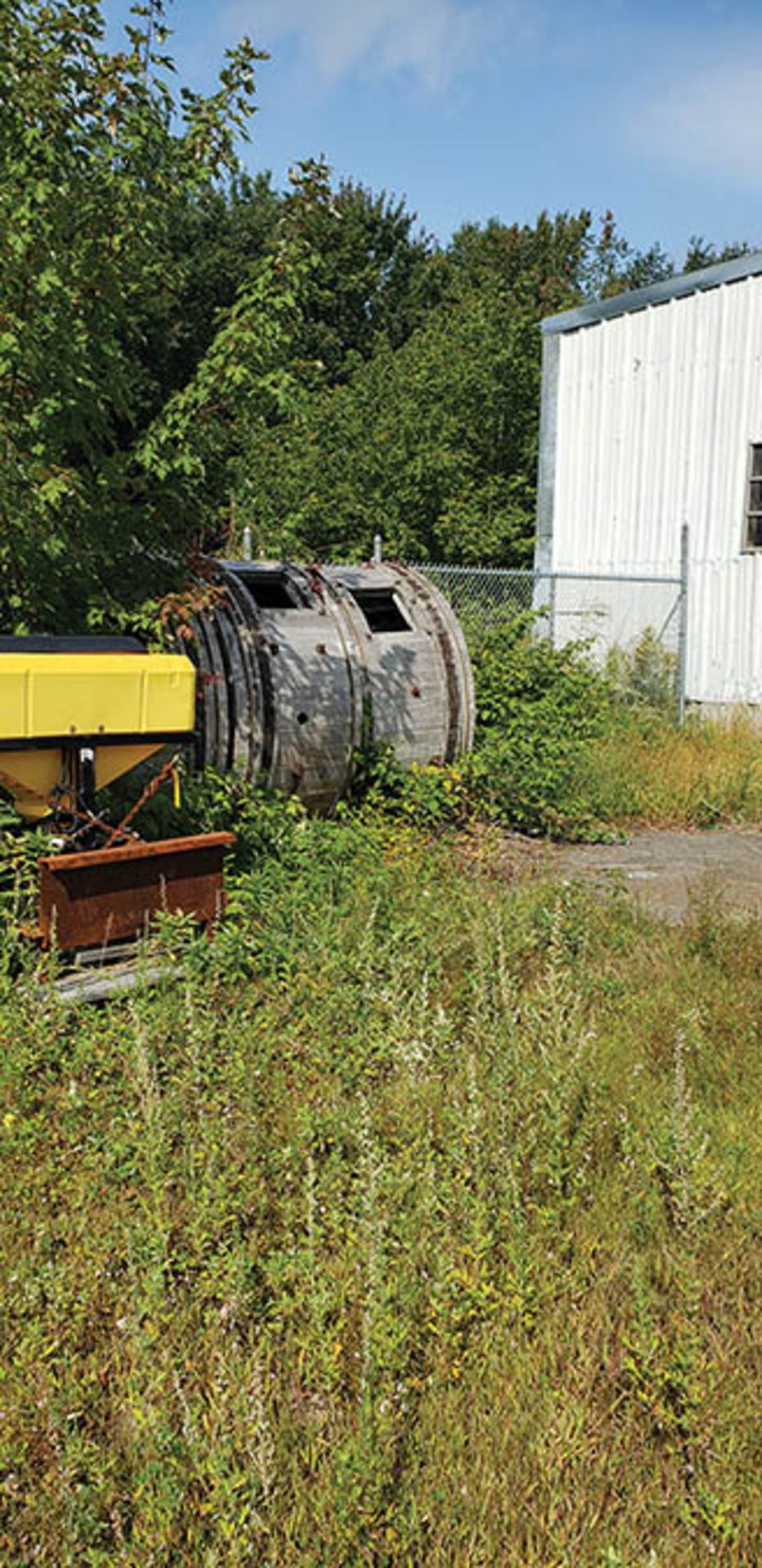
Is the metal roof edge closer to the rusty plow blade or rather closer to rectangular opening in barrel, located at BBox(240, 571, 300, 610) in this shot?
rectangular opening in barrel, located at BBox(240, 571, 300, 610)

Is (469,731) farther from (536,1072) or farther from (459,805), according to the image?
(536,1072)

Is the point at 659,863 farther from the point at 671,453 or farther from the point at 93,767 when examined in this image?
the point at 671,453

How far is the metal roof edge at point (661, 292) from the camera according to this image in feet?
42.1

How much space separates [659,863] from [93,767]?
Answer: 4.65m

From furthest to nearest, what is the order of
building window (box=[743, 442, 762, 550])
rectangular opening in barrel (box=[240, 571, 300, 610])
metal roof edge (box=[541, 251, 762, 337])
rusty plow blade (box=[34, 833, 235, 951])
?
building window (box=[743, 442, 762, 550]) < metal roof edge (box=[541, 251, 762, 337]) < rectangular opening in barrel (box=[240, 571, 300, 610]) < rusty plow blade (box=[34, 833, 235, 951])

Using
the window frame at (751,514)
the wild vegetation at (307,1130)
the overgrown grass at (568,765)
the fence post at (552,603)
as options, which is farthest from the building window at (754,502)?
the wild vegetation at (307,1130)

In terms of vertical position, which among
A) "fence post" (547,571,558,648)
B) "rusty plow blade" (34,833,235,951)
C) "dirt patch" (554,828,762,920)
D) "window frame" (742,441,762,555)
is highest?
"window frame" (742,441,762,555)

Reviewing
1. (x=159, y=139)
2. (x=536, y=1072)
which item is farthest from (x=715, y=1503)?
(x=159, y=139)

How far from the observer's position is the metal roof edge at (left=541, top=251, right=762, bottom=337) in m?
12.8

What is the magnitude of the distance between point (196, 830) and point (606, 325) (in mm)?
10225

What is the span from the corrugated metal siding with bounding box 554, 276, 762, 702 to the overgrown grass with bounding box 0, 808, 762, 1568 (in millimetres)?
8670

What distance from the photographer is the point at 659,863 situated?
8.76 m


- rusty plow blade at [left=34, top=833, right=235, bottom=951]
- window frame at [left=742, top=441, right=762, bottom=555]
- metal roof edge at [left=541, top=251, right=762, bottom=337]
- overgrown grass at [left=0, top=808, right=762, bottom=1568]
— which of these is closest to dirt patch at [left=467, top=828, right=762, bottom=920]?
overgrown grass at [left=0, top=808, right=762, bottom=1568]

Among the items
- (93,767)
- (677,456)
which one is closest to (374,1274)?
(93,767)
